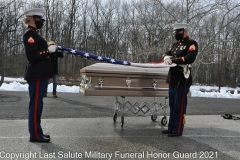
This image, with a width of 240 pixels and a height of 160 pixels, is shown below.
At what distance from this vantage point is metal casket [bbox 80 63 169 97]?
4445 millimetres

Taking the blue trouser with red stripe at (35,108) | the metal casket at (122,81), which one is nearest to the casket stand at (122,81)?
the metal casket at (122,81)

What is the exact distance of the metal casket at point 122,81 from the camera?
4.45 meters

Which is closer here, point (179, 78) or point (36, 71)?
point (36, 71)

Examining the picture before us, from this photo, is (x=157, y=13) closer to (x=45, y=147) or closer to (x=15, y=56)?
(x=15, y=56)

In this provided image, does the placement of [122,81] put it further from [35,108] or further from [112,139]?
[35,108]

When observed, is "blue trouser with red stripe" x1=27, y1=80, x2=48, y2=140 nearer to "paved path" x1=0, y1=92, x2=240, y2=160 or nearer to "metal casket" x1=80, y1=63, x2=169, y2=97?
"paved path" x1=0, y1=92, x2=240, y2=160

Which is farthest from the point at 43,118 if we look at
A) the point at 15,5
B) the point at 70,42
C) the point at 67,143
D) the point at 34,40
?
the point at 15,5

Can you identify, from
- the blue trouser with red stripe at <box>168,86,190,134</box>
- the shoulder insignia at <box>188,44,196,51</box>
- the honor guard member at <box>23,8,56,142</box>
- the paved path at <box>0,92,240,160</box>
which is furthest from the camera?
the blue trouser with red stripe at <box>168,86,190,134</box>

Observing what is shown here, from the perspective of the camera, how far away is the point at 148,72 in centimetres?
484

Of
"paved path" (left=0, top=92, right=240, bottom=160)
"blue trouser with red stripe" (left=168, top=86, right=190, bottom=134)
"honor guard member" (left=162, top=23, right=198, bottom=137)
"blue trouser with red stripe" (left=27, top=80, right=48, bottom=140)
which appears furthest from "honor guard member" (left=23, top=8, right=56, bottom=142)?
"blue trouser with red stripe" (left=168, top=86, right=190, bottom=134)

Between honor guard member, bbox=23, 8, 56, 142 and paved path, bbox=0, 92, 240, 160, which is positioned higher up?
honor guard member, bbox=23, 8, 56, 142

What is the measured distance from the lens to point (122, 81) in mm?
4633

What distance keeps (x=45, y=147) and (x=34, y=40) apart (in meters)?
1.58

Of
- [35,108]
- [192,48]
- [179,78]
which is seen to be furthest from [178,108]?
[35,108]
